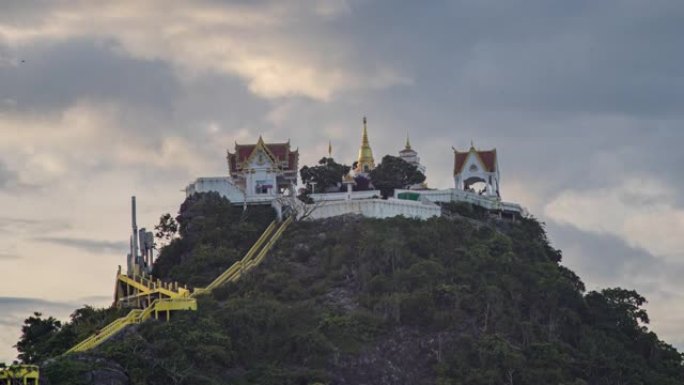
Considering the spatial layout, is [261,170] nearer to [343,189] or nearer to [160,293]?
[343,189]

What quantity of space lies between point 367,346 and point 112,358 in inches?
473

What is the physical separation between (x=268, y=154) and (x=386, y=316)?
20.0 m

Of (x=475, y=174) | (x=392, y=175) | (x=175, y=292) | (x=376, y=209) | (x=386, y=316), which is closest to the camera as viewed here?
(x=386, y=316)

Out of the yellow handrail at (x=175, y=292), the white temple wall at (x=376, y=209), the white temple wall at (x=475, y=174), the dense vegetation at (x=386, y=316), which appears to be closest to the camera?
the dense vegetation at (x=386, y=316)

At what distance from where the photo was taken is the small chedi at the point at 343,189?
97.2 m

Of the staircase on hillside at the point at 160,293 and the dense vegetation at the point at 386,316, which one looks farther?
the staircase on hillside at the point at 160,293

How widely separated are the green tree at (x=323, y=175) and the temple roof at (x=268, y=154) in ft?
3.13

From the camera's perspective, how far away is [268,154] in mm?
102875

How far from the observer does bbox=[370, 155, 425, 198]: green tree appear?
104 m

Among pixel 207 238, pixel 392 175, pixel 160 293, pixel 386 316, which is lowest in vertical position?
pixel 386 316

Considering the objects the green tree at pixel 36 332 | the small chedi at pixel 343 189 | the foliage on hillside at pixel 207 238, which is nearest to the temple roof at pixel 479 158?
the small chedi at pixel 343 189

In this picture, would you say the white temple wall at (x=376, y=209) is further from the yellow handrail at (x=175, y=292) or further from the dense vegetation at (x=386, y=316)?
the yellow handrail at (x=175, y=292)

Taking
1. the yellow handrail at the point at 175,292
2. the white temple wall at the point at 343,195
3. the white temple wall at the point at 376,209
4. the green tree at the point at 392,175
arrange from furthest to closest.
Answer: the green tree at the point at 392,175, the white temple wall at the point at 343,195, the white temple wall at the point at 376,209, the yellow handrail at the point at 175,292

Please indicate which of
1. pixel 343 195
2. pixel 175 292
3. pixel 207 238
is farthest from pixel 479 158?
pixel 175 292
